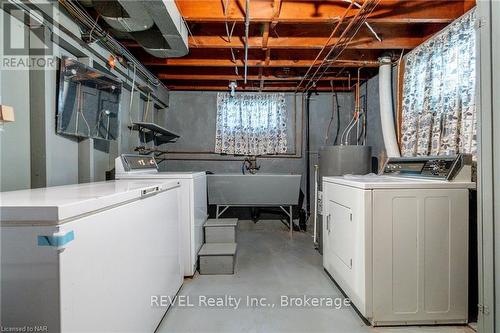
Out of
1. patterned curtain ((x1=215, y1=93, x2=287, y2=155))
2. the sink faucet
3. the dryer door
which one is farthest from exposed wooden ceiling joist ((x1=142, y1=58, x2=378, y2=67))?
the dryer door

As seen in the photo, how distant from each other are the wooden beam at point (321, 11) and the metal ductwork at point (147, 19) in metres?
0.21

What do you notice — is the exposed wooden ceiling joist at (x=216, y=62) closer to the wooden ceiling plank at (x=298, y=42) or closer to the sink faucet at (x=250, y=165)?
the wooden ceiling plank at (x=298, y=42)

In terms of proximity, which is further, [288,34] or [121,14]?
[288,34]

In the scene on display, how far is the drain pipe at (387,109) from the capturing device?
9.77 ft

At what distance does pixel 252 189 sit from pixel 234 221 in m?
0.94

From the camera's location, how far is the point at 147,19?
2.02 metres

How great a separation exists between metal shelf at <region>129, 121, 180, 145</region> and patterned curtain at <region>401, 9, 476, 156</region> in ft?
9.64

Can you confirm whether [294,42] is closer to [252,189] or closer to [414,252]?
[252,189]

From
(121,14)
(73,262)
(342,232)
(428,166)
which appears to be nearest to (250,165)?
(342,232)

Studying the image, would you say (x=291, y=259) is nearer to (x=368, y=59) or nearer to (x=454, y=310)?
(x=454, y=310)

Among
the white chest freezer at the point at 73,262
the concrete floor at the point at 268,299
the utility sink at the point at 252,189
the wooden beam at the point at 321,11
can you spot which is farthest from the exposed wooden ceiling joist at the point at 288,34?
the concrete floor at the point at 268,299

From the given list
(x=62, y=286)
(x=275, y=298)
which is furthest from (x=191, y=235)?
(x=62, y=286)

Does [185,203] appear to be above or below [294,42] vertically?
below

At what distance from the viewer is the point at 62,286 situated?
83 cm
